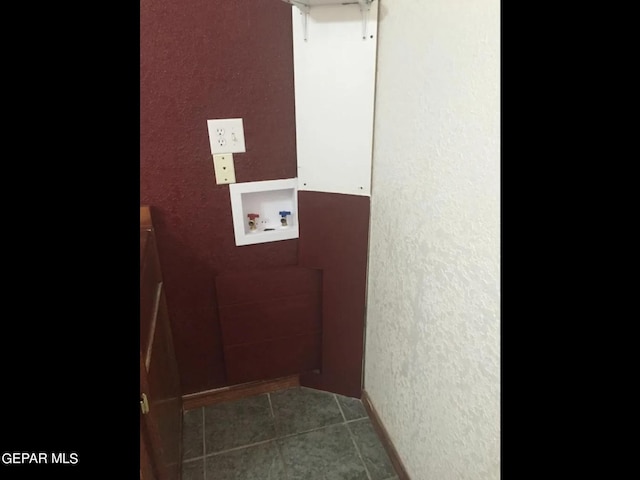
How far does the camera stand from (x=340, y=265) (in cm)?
154

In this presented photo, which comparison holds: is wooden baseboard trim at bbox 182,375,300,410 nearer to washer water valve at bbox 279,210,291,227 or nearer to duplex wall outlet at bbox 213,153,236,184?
washer water valve at bbox 279,210,291,227

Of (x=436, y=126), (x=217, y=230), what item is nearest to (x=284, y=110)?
(x=217, y=230)

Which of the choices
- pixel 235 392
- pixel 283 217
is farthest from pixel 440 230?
pixel 235 392

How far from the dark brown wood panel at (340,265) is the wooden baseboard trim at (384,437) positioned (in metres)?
0.07

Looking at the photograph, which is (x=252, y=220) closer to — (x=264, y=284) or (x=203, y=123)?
(x=264, y=284)

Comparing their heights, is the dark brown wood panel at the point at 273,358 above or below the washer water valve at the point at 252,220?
below

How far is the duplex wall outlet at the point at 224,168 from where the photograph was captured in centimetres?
137

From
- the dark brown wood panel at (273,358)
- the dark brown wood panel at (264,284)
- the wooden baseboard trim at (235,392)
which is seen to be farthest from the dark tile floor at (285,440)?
the dark brown wood panel at (264,284)

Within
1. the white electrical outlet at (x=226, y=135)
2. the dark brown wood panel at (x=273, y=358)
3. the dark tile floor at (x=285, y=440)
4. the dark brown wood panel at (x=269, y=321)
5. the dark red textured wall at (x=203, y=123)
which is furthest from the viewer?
the dark brown wood panel at (x=273, y=358)

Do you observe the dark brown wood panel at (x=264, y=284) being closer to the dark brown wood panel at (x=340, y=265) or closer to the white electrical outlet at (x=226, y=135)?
the dark brown wood panel at (x=340, y=265)

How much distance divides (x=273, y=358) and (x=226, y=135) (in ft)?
3.11
